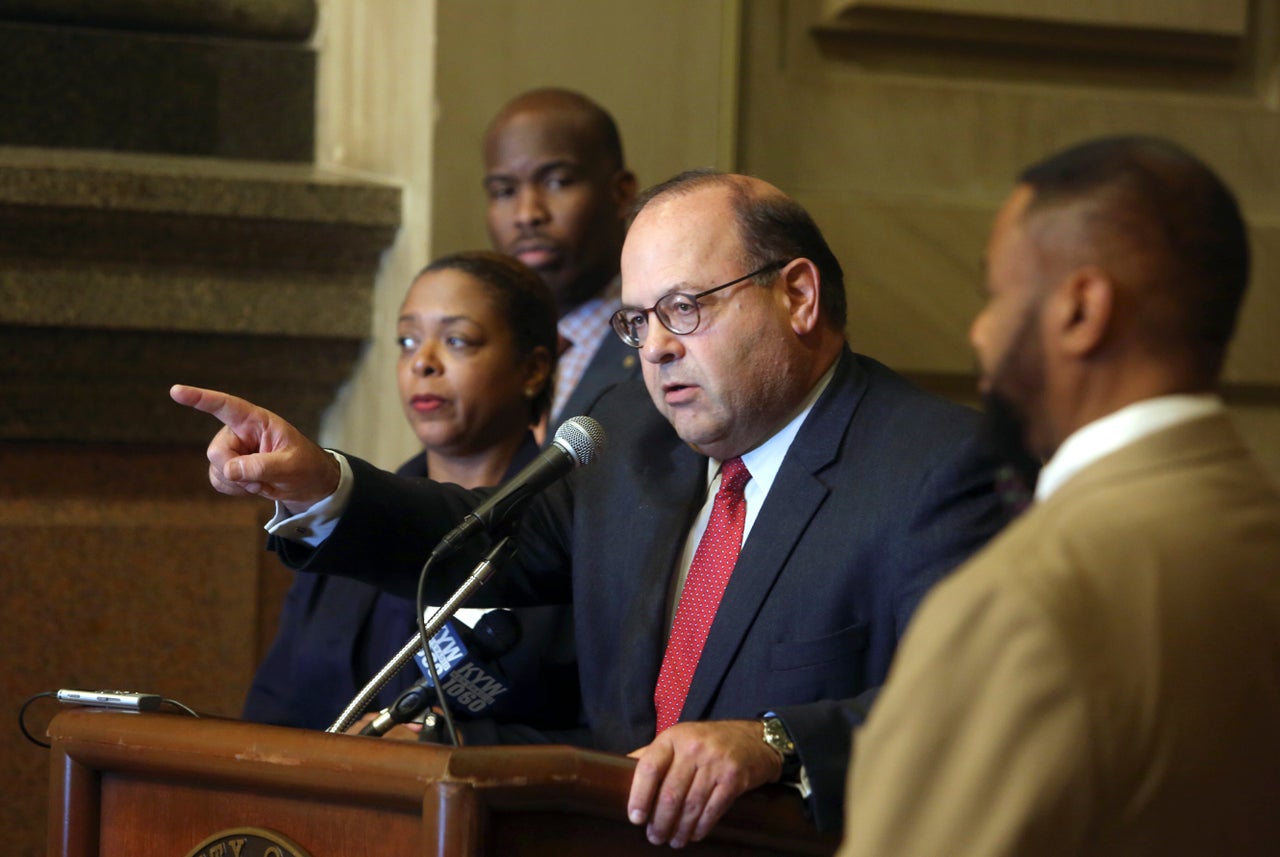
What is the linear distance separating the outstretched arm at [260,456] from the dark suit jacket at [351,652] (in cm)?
47

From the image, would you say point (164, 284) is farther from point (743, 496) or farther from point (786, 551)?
point (786, 551)

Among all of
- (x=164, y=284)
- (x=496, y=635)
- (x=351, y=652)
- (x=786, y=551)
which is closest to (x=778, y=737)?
(x=786, y=551)

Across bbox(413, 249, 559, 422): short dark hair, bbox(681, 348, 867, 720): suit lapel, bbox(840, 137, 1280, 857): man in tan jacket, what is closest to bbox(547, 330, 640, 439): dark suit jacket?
bbox(413, 249, 559, 422): short dark hair

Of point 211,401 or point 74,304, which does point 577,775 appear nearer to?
point 211,401

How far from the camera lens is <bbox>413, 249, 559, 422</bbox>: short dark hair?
3.04 meters

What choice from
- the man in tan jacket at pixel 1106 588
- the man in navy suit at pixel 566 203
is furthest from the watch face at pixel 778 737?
the man in navy suit at pixel 566 203

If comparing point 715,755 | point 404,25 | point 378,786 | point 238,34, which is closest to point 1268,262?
point 404,25

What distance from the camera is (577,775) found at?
1616mm

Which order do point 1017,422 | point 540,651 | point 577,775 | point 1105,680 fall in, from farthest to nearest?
1. point 540,651
2. point 577,775
3. point 1017,422
4. point 1105,680

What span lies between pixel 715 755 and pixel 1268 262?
2.98m

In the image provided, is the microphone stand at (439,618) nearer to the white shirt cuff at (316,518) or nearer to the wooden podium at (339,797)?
the wooden podium at (339,797)

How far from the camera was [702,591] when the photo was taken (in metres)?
2.21

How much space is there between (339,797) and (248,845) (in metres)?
0.15

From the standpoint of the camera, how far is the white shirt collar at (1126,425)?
3.95 ft
